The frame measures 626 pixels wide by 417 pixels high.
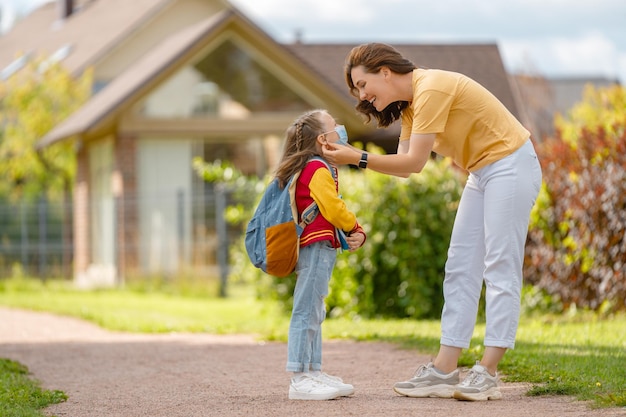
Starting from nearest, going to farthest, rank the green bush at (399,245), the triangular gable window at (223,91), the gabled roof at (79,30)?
the green bush at (399,245), the triangular gable window at (223,91), the gabled roof at (79,30)

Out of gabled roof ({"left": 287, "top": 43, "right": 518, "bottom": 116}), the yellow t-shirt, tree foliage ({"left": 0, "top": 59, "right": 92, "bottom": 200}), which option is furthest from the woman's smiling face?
tree foliage ({"left": 0, "top": 59, "right": 92, "bottom": 200})

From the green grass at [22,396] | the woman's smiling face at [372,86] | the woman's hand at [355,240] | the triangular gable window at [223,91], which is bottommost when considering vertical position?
the green grass at [22,396]

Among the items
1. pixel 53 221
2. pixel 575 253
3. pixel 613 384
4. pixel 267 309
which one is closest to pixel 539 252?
pixel 575 253

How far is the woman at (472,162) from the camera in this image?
5539 millimetres

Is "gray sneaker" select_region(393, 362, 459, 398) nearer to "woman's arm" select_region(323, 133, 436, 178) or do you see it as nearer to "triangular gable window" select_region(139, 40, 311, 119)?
"woman's arm" select_region(323, 133, 436, 178)

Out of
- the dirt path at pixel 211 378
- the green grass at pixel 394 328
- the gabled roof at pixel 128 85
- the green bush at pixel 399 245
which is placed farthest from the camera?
the gabled roof at pixel 128 85

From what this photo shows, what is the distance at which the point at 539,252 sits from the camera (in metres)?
11.4

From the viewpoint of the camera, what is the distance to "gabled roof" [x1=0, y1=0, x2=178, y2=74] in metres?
28.2

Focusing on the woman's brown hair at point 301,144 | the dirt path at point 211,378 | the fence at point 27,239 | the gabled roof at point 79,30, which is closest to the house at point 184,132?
the fence at point 27,239

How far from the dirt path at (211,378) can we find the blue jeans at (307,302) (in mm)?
247

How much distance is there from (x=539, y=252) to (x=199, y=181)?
1038 cm

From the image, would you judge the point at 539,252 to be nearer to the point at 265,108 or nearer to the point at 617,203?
the point at 617,203

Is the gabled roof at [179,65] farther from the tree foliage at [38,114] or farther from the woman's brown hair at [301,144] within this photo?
the woman's brown hair at [301,144]

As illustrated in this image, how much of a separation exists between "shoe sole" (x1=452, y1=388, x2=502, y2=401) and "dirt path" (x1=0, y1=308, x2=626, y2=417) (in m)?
0.04
